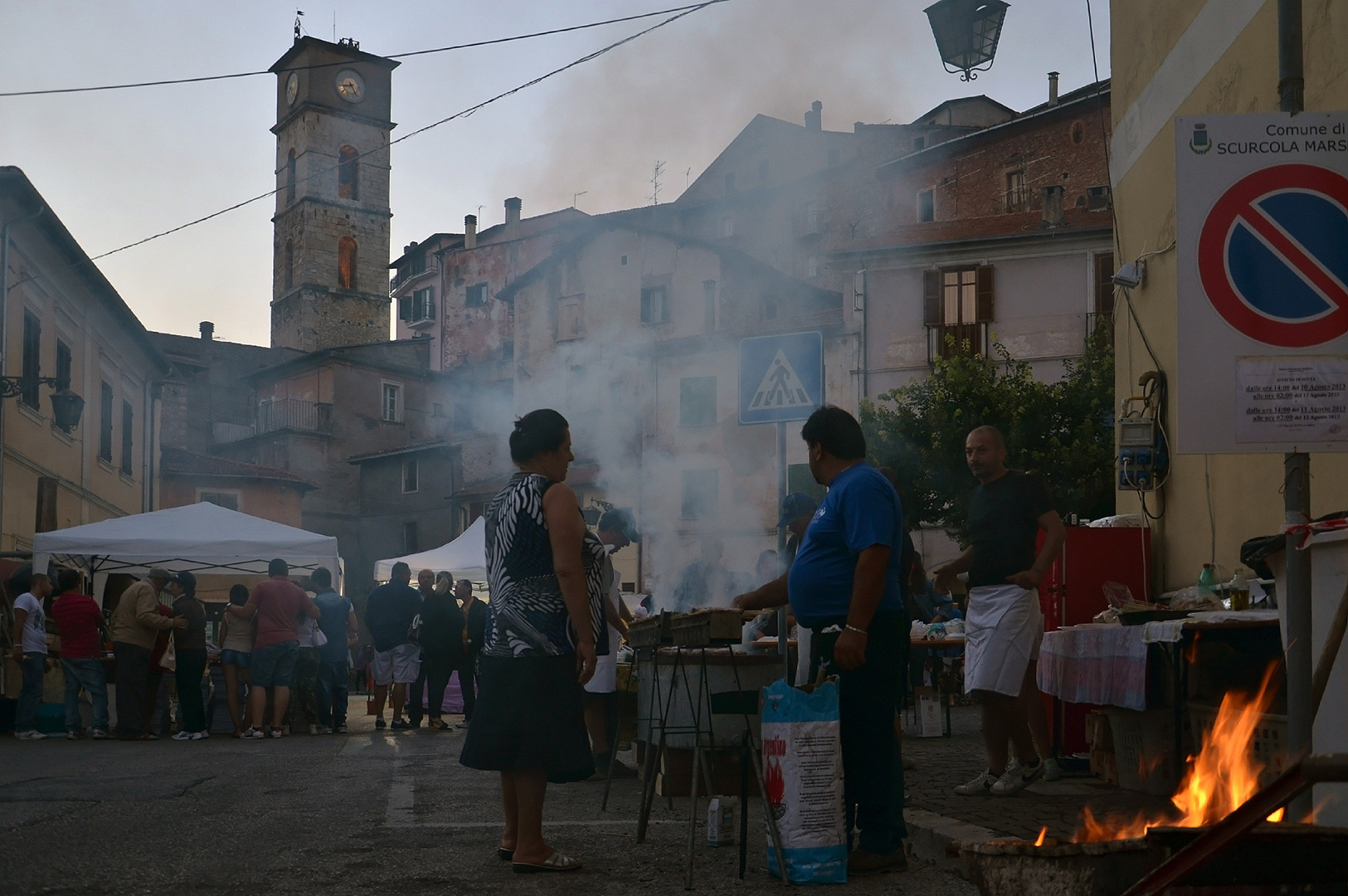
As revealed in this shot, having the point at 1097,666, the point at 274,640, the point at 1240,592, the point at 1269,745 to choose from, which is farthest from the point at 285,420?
the point at 1269,745

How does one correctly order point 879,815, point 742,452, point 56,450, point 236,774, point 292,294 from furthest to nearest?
point 292,294 → point 742,452 → point 56,450 → point 236,774 → point 879,815

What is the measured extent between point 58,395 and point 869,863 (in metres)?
17.1

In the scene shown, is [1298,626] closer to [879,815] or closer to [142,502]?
[879,815]

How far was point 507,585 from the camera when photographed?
5402mm

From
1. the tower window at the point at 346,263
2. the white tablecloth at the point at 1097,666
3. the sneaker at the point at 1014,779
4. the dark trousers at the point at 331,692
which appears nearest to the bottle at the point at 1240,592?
the white tablecloth at the point at 1097,666

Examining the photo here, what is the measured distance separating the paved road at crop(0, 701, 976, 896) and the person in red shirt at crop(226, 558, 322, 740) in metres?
4.05

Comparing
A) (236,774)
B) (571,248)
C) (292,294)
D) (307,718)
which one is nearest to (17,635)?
(307,718)

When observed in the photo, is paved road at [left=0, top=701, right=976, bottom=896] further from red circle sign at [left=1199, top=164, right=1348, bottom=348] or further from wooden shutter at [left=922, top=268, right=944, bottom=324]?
wooden shutter at [left=922, top=268, right=944, bottom=324]

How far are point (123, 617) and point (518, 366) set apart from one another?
101 feet

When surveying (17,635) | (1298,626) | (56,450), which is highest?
(56,450)

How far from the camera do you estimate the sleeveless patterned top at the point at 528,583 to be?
17.4ft

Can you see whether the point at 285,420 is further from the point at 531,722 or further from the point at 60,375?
the point at 531,722

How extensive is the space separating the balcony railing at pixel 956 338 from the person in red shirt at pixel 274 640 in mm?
23471

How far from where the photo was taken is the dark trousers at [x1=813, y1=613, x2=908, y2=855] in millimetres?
5148
